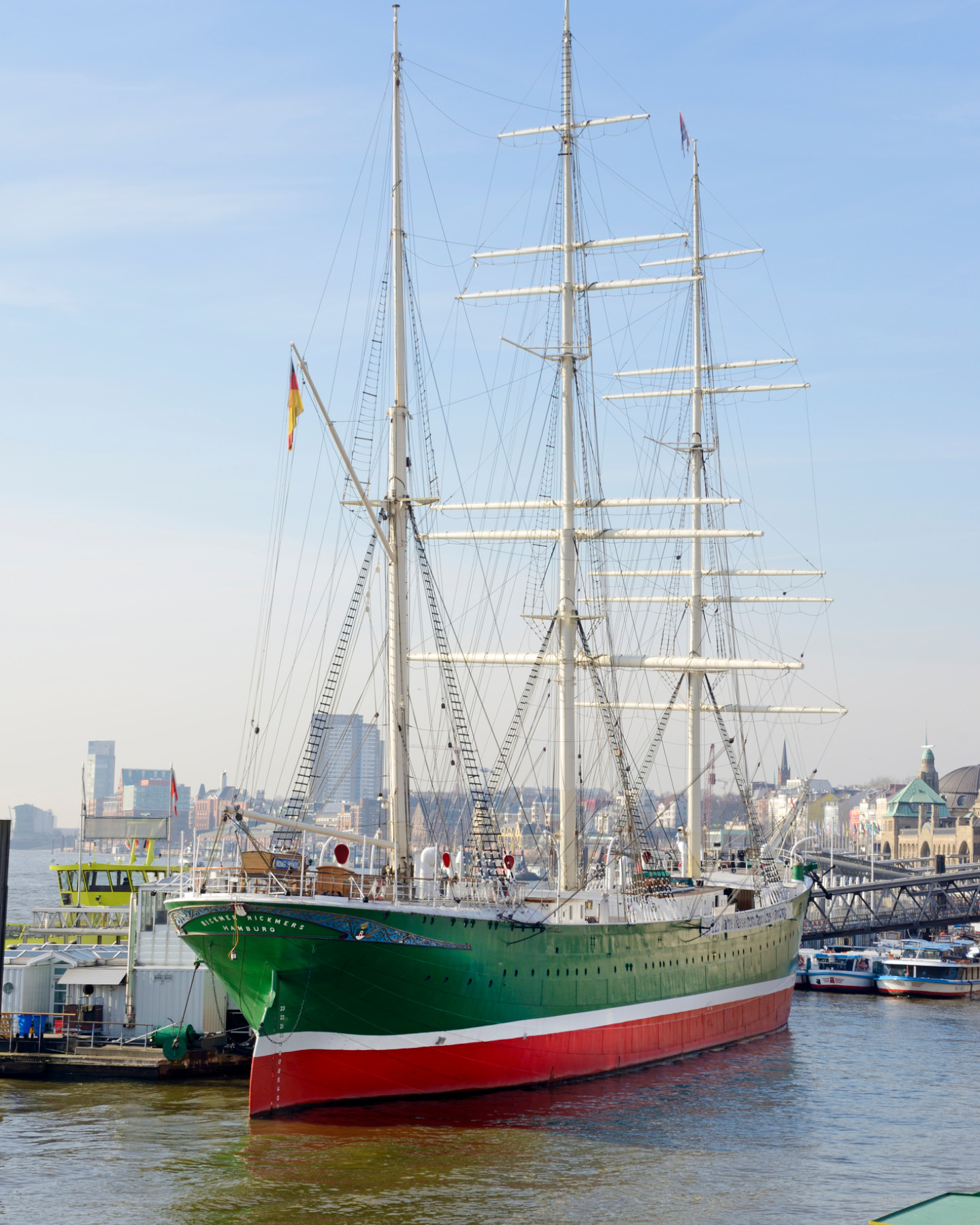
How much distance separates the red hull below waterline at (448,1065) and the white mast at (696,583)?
1748cm

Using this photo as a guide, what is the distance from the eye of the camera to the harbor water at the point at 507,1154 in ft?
84.3

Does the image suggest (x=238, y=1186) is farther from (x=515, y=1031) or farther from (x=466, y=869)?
(x=466, y=869)

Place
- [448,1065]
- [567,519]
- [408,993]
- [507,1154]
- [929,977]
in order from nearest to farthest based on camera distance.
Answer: [507,1154]
[408,993]
[448,1065]
[567,519]
[929,977]

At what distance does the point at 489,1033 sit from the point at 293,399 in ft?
55.1

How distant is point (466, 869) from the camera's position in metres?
42.4

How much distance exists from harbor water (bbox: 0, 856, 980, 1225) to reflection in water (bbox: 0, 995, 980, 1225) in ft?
0.21

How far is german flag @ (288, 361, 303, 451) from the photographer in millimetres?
34844

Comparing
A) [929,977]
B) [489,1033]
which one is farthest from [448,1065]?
[929,977]

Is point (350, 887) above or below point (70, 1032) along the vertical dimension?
above

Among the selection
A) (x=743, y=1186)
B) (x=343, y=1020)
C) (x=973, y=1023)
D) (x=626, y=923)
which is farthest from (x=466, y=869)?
(x=973, y=1023)

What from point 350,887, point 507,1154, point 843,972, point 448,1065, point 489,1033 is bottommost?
point 507,1154

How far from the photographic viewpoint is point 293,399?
35.0 meters

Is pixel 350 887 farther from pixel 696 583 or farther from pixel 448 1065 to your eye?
pixel 696 583

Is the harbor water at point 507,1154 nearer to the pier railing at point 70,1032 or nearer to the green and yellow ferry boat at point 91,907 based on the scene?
the pier railing at point 70,1032
